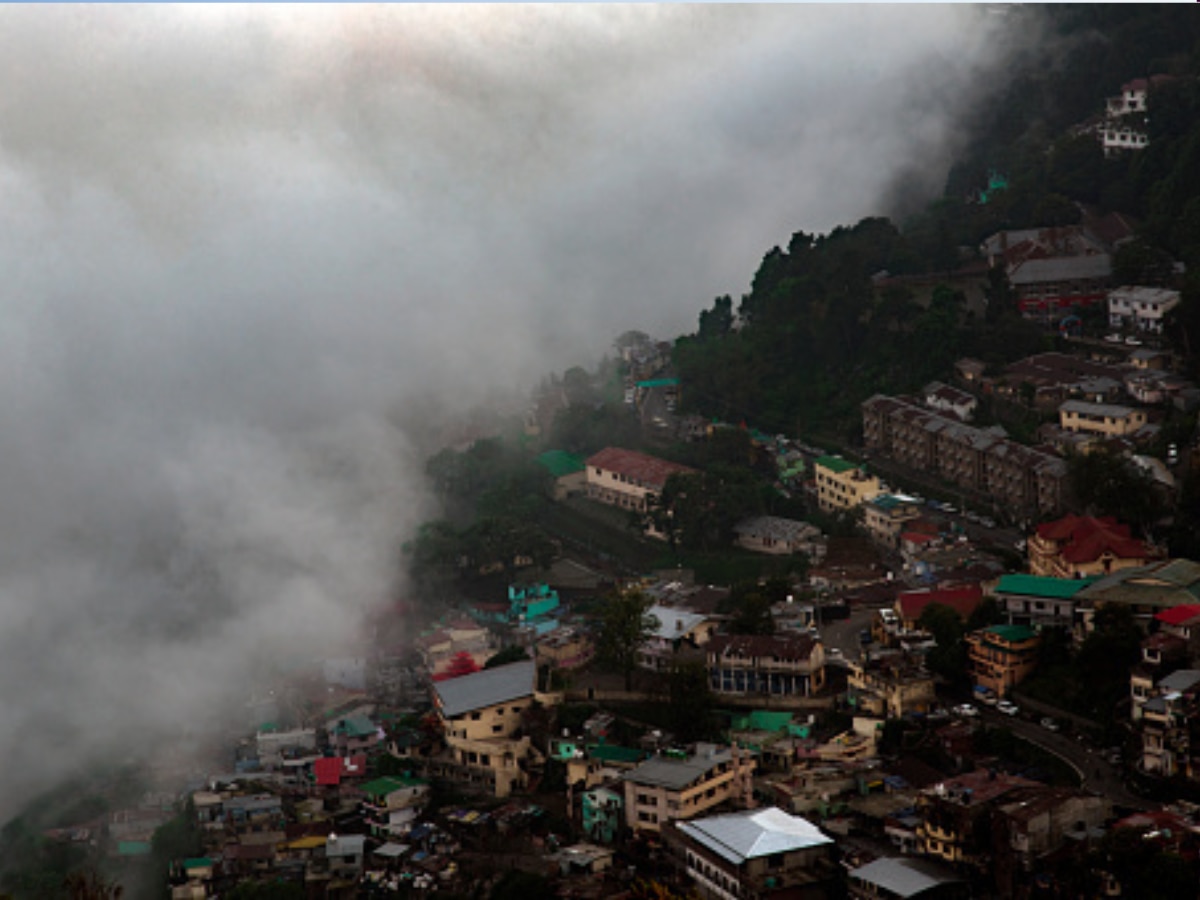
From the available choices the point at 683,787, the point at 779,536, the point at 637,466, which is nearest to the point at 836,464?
the point at 779,536

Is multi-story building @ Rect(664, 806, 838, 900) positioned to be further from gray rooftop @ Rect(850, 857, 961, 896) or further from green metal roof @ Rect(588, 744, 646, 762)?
green metal roof @ Rect(588, 744, 646, 762)

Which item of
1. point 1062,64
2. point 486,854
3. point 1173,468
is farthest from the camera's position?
point 1062,64

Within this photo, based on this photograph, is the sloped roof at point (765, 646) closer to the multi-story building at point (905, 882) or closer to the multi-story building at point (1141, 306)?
the multi-story building at point (905, 882)

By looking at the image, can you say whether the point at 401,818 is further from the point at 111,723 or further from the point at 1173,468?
the point at 1173,468

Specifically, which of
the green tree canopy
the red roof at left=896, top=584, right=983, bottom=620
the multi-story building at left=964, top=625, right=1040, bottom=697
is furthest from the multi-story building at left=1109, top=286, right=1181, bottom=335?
the green tree canopy

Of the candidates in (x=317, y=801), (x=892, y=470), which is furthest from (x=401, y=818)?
(x=892, y=470)

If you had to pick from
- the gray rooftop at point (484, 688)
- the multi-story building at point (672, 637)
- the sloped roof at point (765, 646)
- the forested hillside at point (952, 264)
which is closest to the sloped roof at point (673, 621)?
the multi-story building at point (672, 637)

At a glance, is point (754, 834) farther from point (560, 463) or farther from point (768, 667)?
point (560, 463)
